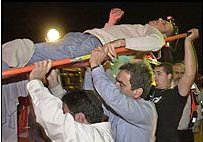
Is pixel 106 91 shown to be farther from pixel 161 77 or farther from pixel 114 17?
pixel 161 77

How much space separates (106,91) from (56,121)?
0.28 meters

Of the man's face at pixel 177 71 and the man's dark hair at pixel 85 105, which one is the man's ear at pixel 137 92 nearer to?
the man's dark hair at pixel 85 105

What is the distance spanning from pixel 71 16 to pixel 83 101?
3.29 meters

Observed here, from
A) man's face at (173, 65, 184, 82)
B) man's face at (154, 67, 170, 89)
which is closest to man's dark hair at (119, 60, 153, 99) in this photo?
man's face at (154, 67, 170, 89)

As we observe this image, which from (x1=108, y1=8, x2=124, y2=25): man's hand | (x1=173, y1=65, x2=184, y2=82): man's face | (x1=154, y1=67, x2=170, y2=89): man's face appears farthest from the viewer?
(x1=173, y1=65, x2=184, y2=82): man's face

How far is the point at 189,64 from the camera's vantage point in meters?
2.28

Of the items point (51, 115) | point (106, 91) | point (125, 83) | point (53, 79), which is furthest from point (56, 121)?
point (53, 79)

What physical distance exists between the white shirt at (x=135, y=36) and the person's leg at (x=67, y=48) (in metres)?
0.04

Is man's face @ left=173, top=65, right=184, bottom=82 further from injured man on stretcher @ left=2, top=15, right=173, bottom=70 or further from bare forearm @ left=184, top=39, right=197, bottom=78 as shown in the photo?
injured man on stretcher @ left=2, top=15, right=173, bottom=70

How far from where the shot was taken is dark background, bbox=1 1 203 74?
14.6 feet

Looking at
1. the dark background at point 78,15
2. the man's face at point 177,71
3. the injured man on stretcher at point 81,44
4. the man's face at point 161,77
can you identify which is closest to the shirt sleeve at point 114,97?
the injured man on stretcher at point 81,44

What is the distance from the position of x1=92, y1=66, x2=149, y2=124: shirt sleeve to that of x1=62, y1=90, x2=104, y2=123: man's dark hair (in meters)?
0.06

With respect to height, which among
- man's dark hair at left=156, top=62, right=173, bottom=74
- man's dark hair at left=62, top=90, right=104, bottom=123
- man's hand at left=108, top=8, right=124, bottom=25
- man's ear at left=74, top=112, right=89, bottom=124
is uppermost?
man's hand at left=108, top=8, right=124, bottom=25

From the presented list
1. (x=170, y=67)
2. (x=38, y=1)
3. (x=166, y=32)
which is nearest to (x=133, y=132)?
(x=166, y=32)
